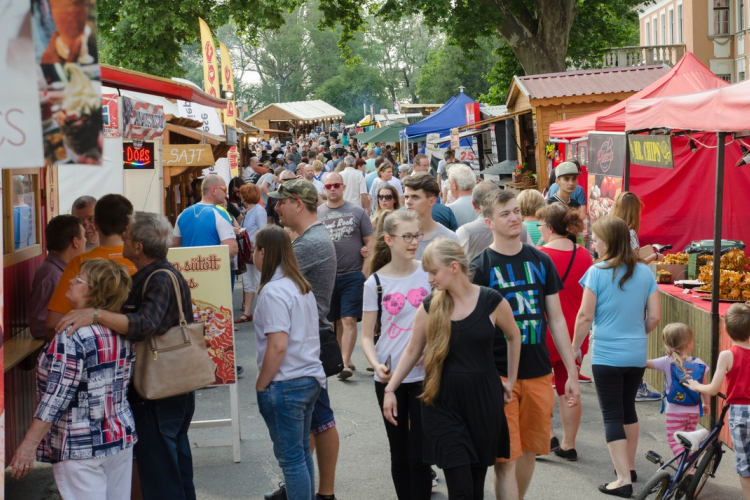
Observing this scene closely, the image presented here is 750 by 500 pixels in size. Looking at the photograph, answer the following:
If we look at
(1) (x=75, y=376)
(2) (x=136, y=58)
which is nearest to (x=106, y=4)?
(2) (x=136, y=58)

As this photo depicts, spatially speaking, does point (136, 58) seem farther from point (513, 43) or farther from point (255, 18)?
point (513, 43)

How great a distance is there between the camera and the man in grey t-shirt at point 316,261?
17.5 feet

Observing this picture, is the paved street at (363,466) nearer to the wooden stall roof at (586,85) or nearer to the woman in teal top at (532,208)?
the woman in teal top at (532,208)

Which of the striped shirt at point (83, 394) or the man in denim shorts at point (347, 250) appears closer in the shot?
the striped shirt at point (83, 394)

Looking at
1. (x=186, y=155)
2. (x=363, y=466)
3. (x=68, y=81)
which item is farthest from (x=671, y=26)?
(x=68, y=81)

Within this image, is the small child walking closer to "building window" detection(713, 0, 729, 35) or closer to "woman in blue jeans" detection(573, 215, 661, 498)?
"woman in blue jeans" detection(573, 215, 661, 498)

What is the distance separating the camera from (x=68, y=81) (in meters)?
2.67

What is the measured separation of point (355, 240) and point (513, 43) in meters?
19.0

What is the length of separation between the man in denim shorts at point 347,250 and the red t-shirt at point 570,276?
7.10 ft

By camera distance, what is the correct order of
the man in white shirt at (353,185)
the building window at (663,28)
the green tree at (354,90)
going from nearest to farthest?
1. the man in white shirt at (353,185)
2. the building window at (663,28)
3. the green tree at (354,90)

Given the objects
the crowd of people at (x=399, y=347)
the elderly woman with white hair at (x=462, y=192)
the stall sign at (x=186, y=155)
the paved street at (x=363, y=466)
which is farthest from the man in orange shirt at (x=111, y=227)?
the stall sign at (x=186, y=155)

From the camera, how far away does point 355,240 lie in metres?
8.31

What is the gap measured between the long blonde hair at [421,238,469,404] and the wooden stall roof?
53.5ft

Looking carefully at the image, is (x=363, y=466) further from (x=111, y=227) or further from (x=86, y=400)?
(x=86, y=400)
